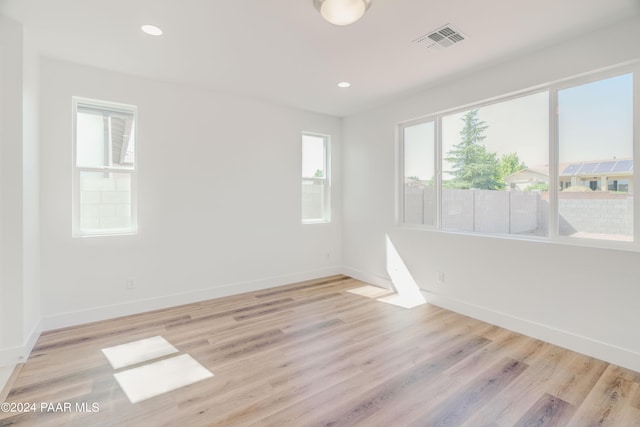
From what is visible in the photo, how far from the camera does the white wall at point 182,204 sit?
308 cm

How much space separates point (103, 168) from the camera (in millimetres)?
3336

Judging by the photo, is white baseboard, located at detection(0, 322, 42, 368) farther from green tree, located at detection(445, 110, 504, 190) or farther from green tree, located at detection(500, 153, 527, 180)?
green tree, located at detection(500, 153, 527, 180)

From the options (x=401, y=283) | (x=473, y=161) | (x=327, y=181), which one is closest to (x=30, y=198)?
(x=327, y=181)

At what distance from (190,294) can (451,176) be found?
3.67m

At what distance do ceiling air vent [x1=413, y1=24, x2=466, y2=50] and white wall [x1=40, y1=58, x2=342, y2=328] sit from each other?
2.47 meters

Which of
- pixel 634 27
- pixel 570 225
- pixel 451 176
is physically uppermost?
pixel 634 27

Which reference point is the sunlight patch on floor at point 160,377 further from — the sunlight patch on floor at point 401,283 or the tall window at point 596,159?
the tall window at point 596,159

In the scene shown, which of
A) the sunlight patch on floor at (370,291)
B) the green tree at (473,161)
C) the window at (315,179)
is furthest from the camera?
the window at (315,179)

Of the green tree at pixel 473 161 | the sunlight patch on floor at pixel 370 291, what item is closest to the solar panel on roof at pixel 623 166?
the green tree at pixel 473 161

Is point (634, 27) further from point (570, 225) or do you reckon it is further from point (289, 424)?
point (289, 424)

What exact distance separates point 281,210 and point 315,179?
875 mm

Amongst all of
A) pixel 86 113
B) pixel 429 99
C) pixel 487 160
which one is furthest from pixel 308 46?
pixel 86 113

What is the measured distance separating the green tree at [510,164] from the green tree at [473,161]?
4cm

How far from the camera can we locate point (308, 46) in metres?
2.73
